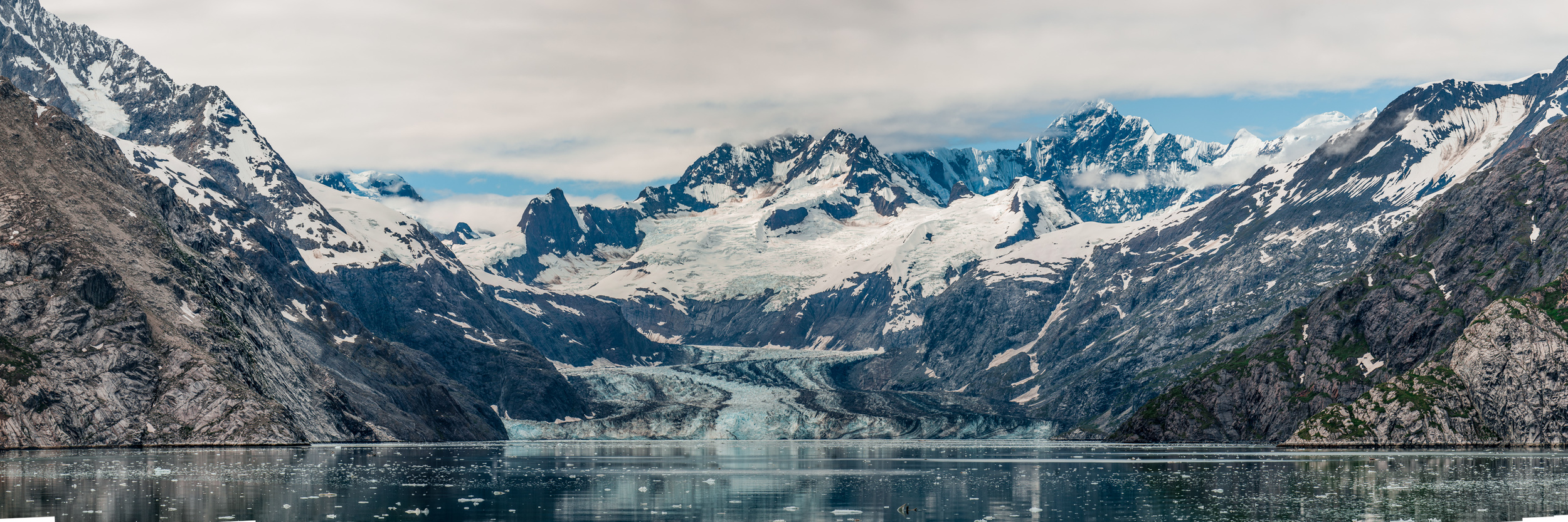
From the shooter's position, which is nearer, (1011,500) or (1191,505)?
(1191,505)

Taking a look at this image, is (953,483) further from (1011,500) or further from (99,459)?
(99,459)

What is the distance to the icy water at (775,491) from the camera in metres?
102

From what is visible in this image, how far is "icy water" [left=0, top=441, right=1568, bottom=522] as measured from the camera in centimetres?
10150

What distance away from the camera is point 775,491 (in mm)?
131125

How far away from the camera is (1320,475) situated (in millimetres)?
147500

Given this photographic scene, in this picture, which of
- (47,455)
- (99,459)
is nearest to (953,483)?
(99,459)

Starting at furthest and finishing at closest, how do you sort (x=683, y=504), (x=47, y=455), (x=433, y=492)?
(x=47, y=455) < (x=433, y=492) < (x=683, y=504)

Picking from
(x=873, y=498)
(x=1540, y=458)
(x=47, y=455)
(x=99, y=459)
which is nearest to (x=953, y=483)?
(x=873, y=498)

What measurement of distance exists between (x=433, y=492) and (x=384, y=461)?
244ft

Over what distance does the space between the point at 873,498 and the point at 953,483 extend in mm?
25118

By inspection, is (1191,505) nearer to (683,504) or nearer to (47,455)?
(683,504)

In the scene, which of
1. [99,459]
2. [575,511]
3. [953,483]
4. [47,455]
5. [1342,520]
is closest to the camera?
[1342,520]

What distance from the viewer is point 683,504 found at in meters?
114

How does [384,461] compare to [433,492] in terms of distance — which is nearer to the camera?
[433,492]
